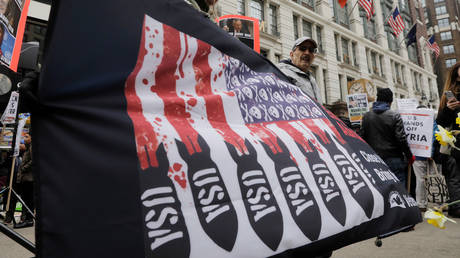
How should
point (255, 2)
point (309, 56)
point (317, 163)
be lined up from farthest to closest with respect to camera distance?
point (255, 2), point (309, 56), point (317, 163)

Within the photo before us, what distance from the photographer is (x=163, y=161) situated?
1066 millimetres

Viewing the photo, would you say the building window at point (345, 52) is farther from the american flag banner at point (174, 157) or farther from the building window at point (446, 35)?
the building window at point (446, 35)

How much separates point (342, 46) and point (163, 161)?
23.6 metres

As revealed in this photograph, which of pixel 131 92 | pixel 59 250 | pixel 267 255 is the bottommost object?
pixel 267 255

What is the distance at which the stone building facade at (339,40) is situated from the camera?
17.1 metres

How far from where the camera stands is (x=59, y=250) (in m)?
0.83

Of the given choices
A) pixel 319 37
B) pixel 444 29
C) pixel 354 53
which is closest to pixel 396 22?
pixel 319 37

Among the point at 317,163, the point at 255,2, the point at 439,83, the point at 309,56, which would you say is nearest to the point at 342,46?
the point at 255,2

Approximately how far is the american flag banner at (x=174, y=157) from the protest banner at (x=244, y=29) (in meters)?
2.82

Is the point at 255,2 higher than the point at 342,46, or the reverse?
the point at 255,2

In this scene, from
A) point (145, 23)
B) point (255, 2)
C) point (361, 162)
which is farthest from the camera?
point (255, 2)

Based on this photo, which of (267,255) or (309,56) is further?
(309,56)

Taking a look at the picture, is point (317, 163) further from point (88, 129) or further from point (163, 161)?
point (88, 129)

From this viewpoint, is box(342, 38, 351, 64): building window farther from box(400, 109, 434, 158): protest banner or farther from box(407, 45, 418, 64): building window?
box(400, 109, 434, 158): protest banner
